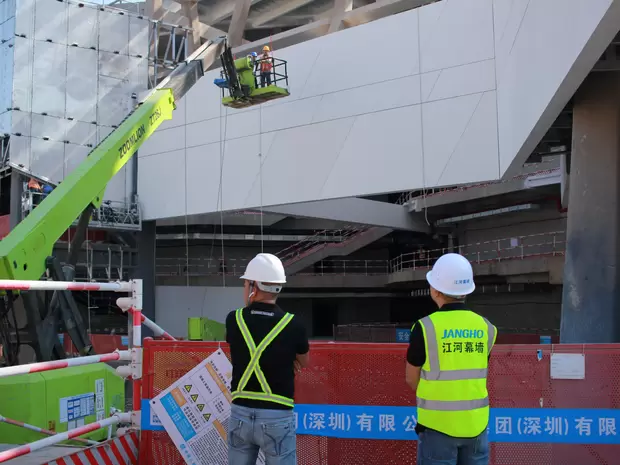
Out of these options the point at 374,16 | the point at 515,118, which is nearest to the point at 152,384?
the point at 515,118

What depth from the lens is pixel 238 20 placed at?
3266 cm

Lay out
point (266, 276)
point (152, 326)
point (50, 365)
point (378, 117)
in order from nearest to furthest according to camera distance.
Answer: point (266, 276) → point (50, 365) → point (152, 326) → point (378, 117)

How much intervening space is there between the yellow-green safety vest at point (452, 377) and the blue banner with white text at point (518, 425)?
2.11 meters

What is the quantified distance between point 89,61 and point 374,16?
13452 mm

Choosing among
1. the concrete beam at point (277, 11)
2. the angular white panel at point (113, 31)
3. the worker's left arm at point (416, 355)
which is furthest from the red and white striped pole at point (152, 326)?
the concrete beam at point (277, 11)

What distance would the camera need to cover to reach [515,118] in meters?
14.2

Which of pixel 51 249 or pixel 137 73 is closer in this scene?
pixel 51 249

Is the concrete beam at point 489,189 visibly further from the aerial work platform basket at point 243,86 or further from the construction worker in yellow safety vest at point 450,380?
the construction worker in yellow safety vest at point 450,380

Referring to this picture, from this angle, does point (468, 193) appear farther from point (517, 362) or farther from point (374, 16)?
point (517, 362)

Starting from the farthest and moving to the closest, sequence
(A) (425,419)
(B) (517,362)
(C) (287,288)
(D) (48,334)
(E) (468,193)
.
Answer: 1. (C) (287,288)
2. (E) (468,193)
3. (D) (48,334)
4. (B) (517,362)
5. (A) (425,419)

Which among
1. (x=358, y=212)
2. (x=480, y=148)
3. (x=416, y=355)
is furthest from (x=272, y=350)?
(x=358, y=212)

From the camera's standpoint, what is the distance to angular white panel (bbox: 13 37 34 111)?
73.8ft

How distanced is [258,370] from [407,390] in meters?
2.29

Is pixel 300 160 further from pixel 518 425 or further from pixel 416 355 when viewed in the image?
pixel 416 355
